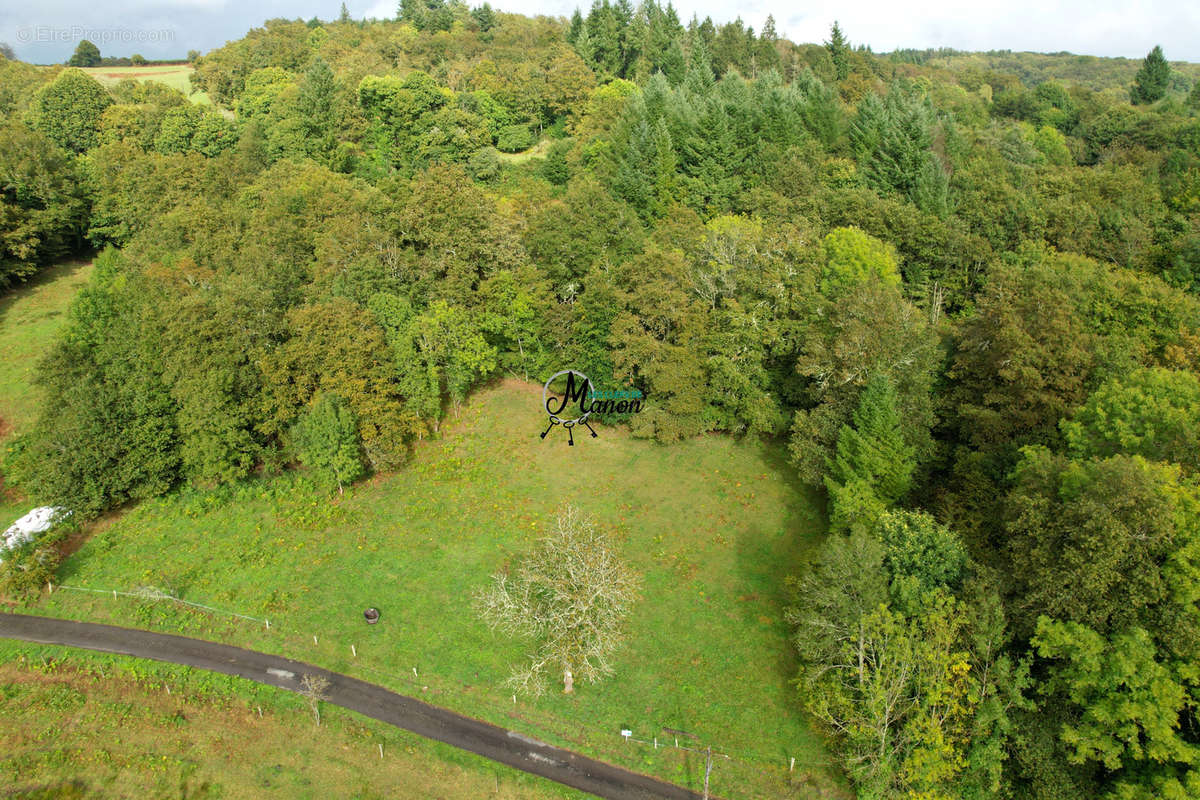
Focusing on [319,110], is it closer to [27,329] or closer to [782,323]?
[27,329]

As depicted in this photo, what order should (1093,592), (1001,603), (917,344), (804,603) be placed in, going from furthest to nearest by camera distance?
(917,344) < (804,603) < (1001,603) < (1093,592)

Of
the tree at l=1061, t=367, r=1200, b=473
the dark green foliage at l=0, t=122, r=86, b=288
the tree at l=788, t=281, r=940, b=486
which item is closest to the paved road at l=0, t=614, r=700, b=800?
the tree at l=788, t=281, r=940, b=486

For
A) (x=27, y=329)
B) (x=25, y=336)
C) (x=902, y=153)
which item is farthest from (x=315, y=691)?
(x=902, y=153)

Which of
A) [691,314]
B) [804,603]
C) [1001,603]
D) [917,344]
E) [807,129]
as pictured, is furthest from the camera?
[807,129]

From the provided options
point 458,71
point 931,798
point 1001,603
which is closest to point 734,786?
point 931,798

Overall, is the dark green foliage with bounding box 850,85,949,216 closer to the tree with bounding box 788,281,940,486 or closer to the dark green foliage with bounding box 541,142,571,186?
the tree with bounding box 788,281,940,486

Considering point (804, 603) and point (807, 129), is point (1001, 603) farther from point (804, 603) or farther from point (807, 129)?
point (807, 129)
